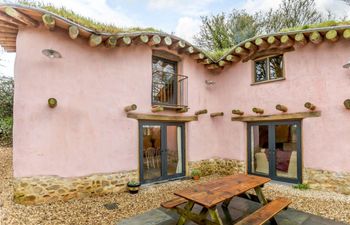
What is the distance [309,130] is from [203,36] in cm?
1162

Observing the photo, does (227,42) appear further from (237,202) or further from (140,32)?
(237,202)

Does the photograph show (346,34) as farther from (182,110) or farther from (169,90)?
(169,90)

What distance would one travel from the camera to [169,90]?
7.42 meters

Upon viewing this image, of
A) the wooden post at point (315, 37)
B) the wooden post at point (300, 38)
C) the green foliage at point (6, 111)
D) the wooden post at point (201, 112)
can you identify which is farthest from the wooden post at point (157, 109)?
the green foliage at point (6, 111)

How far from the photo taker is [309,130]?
5992 mm

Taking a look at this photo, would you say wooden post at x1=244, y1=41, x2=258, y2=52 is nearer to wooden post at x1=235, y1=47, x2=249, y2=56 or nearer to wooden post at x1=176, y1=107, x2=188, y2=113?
wooden post at x1=235, y1=47, x2=249, y2=56

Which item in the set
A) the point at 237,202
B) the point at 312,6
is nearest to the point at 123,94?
the point at 237,202

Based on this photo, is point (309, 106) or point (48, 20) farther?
point (309, 106)

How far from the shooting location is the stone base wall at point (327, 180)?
5379 millimetres

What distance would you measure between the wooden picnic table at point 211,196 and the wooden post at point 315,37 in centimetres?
434

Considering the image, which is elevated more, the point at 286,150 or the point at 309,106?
the point at 309,106

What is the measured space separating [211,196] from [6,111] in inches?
503

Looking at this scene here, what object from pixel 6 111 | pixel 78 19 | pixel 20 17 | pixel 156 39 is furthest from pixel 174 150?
pixel 6 111

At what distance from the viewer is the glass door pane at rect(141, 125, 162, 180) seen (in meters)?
6.55
